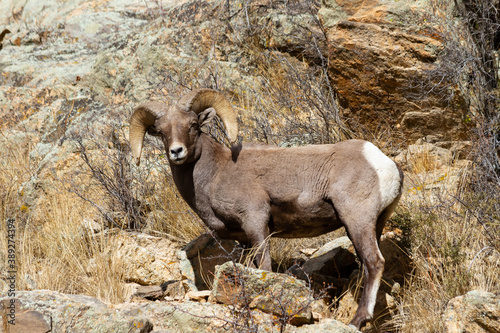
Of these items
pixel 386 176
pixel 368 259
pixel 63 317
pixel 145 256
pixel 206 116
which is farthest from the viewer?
pixel 145 256

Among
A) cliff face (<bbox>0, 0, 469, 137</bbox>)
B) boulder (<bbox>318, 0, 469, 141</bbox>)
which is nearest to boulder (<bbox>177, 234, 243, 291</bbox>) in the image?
cliff face (<bbox>0, 0, 469, 137</bbox>)

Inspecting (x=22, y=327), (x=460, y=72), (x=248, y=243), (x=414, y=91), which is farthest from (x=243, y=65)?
(x=22, y=327)

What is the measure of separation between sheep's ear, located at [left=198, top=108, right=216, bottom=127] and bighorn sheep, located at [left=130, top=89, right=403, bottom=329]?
12 millimetres

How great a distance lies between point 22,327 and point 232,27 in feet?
28.3

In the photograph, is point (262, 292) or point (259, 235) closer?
point (262, 292)

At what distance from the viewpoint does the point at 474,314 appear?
17.1 feet

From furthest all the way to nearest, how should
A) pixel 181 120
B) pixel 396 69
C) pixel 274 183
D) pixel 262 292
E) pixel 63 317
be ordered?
1. pixel 396 69
2. pixel 181 120
3. pixel 274 183
4. pixel 262 292
5. pixel 63 317

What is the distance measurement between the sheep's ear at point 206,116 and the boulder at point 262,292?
2033 mm

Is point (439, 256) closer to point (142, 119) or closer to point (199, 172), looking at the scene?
point (199, 172)

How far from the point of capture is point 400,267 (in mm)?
6773

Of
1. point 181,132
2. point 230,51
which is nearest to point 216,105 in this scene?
point 181,132

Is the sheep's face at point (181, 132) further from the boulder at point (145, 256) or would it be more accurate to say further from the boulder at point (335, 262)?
the boulder at point (335, 262)

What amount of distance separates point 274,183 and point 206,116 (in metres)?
1.20

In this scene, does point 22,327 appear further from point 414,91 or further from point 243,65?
point 243,65
